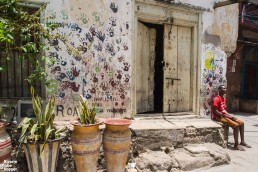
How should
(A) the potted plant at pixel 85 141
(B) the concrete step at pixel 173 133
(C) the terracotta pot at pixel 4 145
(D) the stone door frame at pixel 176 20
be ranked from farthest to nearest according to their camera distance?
(D) the stone door frame at pixel 176 20
(B) the concrete step at pixel 173 133
(A) the potted plant at pixel 85 141
(C) the terracotta pot at pixel 4 145

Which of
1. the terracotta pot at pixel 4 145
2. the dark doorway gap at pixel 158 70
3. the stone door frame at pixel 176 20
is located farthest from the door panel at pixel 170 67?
the terracotta pot at pixel 4 145

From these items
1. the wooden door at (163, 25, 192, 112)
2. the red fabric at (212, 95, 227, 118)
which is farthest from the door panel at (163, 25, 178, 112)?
the red fabric at (212, 95, 227, 118)

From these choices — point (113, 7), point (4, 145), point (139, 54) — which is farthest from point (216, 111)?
point (4, 145)

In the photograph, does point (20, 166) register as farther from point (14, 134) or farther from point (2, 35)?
point (2, 35)

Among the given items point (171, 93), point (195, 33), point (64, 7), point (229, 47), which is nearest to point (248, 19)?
point (229, 47)

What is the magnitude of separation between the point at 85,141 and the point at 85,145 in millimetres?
56

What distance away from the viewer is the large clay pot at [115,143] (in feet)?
12.1

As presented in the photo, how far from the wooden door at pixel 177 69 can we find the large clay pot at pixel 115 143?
2420 mm

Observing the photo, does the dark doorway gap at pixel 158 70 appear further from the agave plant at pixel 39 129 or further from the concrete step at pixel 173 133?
the agave plant at pixel 39 129

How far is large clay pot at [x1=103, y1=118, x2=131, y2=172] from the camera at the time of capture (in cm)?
370

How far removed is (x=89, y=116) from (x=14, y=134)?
1.17 m

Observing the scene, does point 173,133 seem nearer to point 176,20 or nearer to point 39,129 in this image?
point 39,129

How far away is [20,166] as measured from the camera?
3.68 meters

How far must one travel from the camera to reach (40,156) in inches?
127
